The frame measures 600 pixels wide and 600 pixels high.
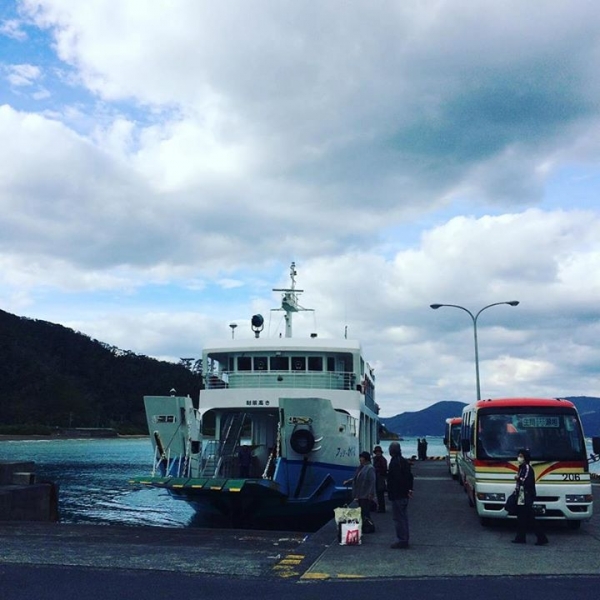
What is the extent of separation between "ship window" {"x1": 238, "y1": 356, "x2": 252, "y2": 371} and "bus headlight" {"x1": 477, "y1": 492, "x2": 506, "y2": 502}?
11.0 meters

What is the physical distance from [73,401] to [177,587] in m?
184

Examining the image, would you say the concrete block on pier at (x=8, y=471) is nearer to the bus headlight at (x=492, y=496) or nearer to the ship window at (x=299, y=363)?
the ship window at (x=299, y=363)

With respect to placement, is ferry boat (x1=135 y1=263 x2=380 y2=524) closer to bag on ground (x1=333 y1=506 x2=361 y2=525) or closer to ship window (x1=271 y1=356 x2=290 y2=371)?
ship window (x1=271 y1=356 x2=290 y2=371)

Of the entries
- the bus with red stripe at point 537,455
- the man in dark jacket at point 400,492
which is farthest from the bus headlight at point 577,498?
the man in dark jacket at point 400,492

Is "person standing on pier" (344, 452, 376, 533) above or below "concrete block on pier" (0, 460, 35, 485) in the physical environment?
above

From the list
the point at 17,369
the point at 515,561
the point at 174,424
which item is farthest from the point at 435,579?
the point at 17,369

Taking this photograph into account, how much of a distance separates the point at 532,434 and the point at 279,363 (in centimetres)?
1045

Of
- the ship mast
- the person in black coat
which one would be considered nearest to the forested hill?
the ship mast

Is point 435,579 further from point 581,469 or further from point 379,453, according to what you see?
point 379,453

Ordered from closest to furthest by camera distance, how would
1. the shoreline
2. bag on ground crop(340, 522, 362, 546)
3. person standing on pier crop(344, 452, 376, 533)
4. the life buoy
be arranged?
bag on ground crop(340, 522, 362, 546) < person standing on pier crop(344, 452, 376, 533) < the life buoy < the shoreline

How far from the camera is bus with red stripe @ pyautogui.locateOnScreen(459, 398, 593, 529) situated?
1314 cm

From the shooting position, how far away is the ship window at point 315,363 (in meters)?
22.9

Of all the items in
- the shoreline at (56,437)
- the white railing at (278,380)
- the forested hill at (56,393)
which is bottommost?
the shoreline at (56,437)

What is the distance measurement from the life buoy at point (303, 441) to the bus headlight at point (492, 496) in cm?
649
